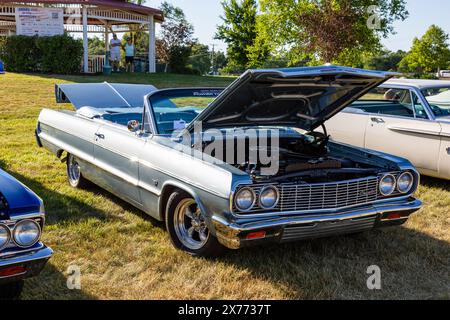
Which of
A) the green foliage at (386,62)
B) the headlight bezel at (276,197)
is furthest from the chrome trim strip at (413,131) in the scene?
the green foliage at (386,62)

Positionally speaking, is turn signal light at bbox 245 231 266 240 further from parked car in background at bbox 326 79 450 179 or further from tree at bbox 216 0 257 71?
tree at bbox 216 0 257 71

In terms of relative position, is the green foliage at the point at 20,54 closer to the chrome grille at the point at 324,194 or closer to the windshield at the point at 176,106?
the windshield at the point at 176,106

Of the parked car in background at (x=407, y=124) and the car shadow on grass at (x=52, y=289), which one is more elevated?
the parked car in background at (x=407, y=124)

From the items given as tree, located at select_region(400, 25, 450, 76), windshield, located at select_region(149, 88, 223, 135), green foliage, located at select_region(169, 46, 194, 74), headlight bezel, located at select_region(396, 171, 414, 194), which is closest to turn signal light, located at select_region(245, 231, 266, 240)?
headlight bezel, located at select_region(396, 171, 414, 194)

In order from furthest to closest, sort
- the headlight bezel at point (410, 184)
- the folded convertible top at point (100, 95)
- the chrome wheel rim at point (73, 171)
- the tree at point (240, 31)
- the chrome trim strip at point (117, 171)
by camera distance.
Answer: the tree at point (240, 31)
the folded convertible top at point (100, 95)
the chrome wheel rim at point (73, 171)
the headlight bezel at point (410, 184)
the chrome trim strip at point (117, 171)

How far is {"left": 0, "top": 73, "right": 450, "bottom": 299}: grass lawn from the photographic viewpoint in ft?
11.1

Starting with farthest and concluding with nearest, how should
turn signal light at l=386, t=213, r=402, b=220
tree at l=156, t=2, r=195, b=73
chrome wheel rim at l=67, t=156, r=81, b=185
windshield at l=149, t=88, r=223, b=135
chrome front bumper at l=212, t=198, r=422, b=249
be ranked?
tree at l=156, t=2, r=195, b=73, chrome wheel rim at l=67, t=156, r=81, b=185, windshield at l=149, t=88, r=223, b=135, turn signal light at l=386, t=213, r=402, b=220, chrome front bumper at l=212, t=198, r=422, b=249

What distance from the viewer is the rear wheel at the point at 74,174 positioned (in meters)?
5.60

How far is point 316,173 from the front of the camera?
12.6ft

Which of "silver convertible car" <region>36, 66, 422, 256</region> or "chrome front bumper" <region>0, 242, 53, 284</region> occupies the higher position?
"silver convertible car" <region>36, 66, 422, 256</region>

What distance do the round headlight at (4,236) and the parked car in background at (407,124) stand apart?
491 centimetres

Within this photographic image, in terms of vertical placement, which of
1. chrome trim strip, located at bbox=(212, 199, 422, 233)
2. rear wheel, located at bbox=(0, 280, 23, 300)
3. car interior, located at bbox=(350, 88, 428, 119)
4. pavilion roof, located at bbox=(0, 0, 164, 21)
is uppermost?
pavilion roof, located at bbox=(0, 0, 164, 21)

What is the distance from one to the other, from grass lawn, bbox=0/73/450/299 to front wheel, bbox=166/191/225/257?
0.08 metres

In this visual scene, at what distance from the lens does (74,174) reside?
19.0ft
